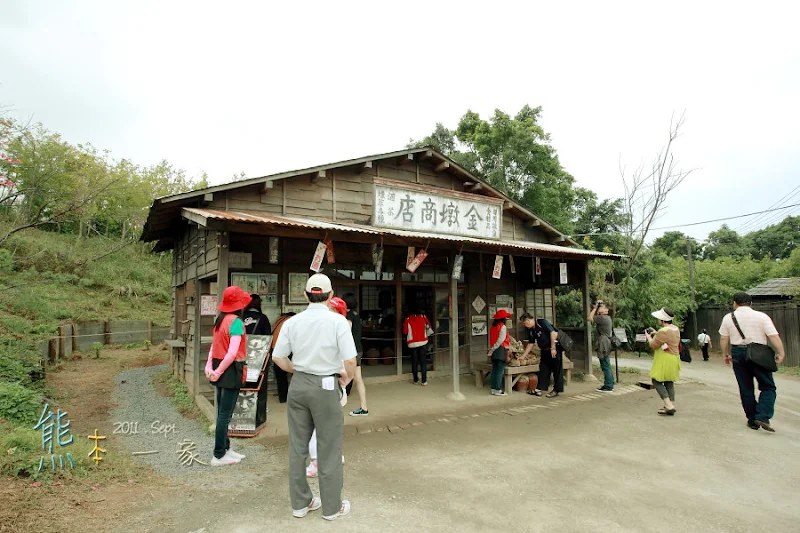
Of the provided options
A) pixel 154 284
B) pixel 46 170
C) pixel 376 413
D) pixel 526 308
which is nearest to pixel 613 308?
pixel 526 308

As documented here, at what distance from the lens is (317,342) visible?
3.27 meters

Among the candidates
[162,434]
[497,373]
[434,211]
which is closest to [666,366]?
[497,373]

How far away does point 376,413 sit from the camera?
6762mm

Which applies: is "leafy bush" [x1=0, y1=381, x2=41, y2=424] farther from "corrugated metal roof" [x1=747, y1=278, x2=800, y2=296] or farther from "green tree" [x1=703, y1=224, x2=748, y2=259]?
"green tree" [x1=703, y1=224, x2=748, y2=259]

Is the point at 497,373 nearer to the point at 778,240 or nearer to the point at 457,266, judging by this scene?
the point at 457,266

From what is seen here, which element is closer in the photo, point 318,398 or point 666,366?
point 318,398

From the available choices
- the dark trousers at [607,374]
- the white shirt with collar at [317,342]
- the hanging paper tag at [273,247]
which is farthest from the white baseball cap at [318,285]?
the dark trousers at [607,374]

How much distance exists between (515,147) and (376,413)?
62.8ft

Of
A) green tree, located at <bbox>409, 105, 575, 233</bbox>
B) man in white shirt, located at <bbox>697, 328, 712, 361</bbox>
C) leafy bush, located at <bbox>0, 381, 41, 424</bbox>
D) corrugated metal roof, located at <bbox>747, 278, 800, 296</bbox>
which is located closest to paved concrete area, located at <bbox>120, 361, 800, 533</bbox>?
leafy bush, located at <bbox>0, 381, 41, 424</bbox>

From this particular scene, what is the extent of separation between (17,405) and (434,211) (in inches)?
296

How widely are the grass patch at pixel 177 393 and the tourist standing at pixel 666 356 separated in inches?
278

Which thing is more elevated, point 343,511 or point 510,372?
point 510,372

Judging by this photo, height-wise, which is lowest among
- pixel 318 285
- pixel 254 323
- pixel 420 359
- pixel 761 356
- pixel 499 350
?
pixel 420 359

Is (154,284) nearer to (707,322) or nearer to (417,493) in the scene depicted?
(417,493)
